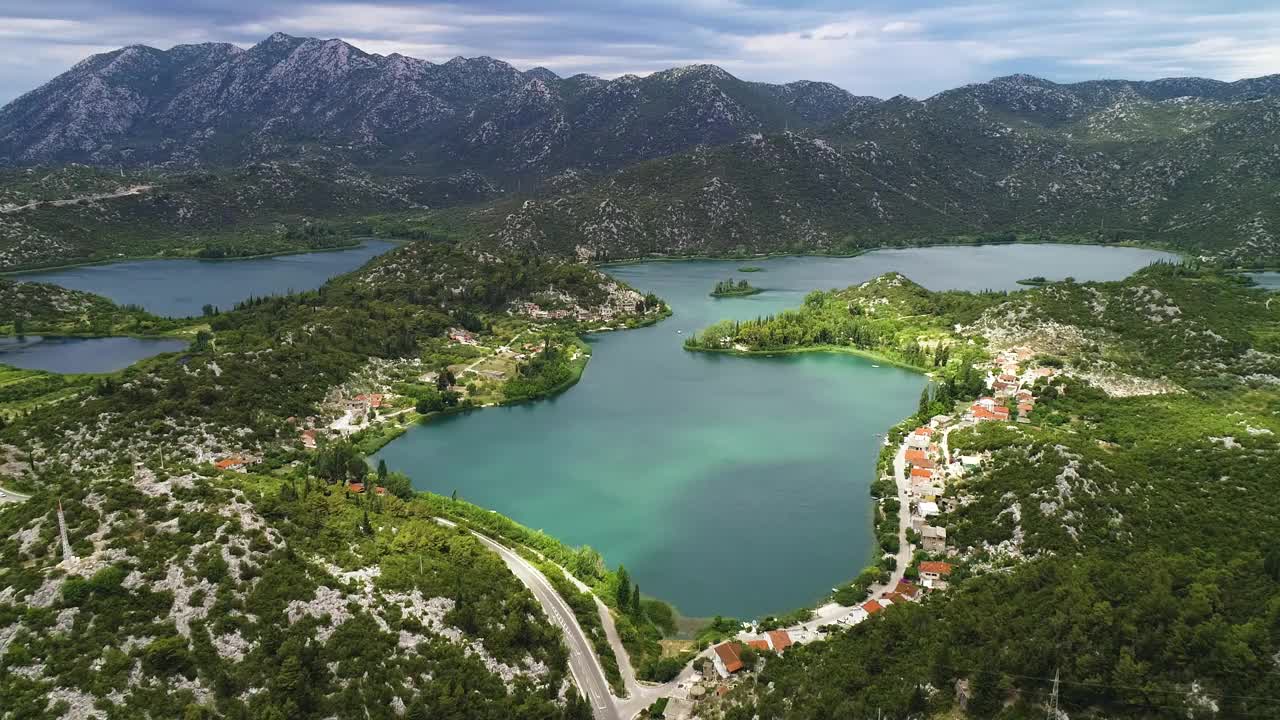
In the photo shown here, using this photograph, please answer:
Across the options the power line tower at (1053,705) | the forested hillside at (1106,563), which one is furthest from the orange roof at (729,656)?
the power line tower at (1053,705)

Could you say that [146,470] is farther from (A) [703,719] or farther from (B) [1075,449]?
(B) [1075,449]

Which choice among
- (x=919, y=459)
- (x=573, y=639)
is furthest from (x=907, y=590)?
(x=573, y=639)

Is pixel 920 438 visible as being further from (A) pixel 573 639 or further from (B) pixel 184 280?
→ (B) pixel 184 280

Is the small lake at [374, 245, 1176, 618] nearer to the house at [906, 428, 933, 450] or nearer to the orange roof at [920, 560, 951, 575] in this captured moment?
the house at [906, 428, 933, 450]

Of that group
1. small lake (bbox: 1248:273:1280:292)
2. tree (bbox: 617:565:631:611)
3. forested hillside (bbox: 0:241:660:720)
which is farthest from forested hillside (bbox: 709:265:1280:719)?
small lake (bbox: 1248:273:1280:292)

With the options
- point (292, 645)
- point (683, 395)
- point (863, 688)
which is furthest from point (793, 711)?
point (683, 395)

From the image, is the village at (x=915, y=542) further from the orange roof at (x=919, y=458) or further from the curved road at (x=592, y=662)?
the curved road at (x=592, y=662)
